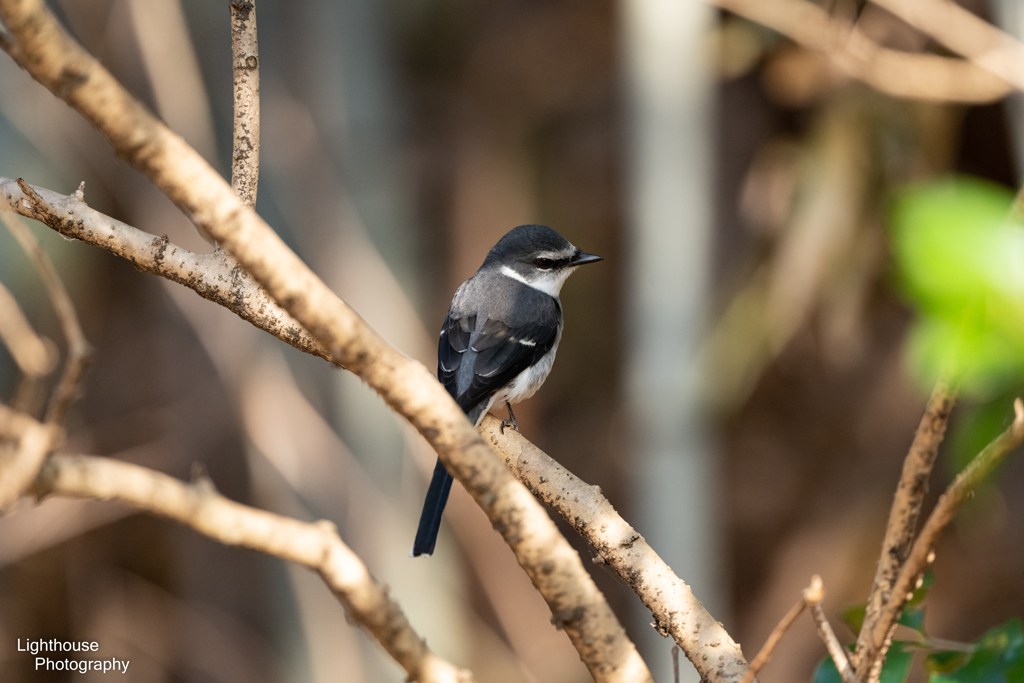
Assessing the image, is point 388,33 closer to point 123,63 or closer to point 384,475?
point 123,63

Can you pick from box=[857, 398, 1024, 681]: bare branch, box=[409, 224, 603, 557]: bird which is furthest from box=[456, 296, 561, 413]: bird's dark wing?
box=[857, 398, 1024, 681]: bare branch

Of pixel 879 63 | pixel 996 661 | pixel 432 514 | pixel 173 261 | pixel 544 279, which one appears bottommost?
pixel 996 661

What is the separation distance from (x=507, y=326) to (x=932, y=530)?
192 cm

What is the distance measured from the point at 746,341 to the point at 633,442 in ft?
2.82

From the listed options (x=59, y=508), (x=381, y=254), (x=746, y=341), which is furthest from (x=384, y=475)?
(x=746, y=341)

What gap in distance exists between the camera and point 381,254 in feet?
Answer: 16.6

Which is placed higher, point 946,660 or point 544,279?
point 544,279

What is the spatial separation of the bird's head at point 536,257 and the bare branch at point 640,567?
4.61 feet

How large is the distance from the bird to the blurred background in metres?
1.25

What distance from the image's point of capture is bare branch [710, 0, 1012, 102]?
132 inches

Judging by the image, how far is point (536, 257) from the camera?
120 inches

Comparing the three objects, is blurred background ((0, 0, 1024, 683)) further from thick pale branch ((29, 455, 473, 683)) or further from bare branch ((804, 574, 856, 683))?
thick pale branch ((29, 455, 473, 683))

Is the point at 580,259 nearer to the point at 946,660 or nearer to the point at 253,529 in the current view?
the point at 946,660

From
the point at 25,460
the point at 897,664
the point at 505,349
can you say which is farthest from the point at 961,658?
the point at 505,349
